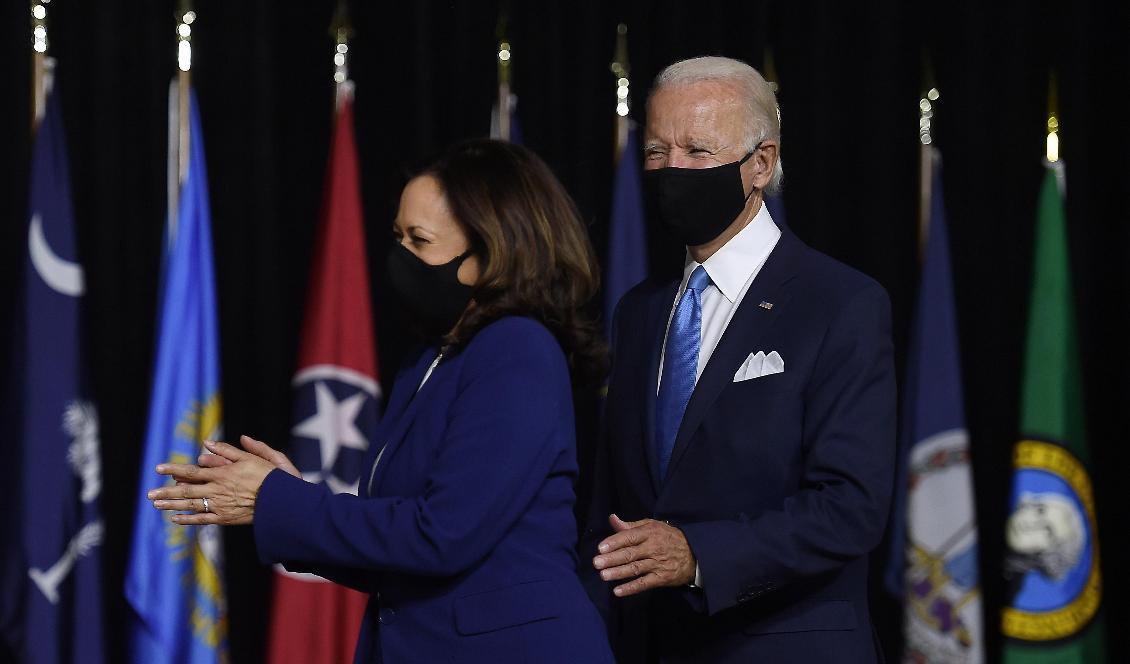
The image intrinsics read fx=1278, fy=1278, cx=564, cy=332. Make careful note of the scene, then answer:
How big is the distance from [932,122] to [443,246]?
8.91ft

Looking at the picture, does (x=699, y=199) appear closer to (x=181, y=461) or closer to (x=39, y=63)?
(x=181, y=461)

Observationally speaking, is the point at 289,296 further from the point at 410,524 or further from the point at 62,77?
the point at 410,524

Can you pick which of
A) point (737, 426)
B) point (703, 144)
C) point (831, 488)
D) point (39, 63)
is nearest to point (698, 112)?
point (703, 144)

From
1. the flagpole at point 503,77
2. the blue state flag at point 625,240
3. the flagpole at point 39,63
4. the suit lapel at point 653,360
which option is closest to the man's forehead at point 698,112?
the suit lapel at point 653,360

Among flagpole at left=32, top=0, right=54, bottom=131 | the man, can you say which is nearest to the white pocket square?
the man

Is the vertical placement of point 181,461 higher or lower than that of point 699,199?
lower

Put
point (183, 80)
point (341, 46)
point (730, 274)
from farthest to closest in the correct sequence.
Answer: point (341, 46), point (183, 80), point (730, 274)

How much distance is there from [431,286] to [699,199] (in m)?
0.45

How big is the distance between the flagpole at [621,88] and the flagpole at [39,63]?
169 centimetres

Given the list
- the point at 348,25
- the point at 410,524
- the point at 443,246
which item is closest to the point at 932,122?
the point at 348,25

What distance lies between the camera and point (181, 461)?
365 cm

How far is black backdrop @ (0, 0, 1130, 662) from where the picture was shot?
383cm

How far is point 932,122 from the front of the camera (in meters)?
4.04

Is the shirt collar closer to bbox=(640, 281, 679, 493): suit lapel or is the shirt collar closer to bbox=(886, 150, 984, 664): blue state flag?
bbox=(640, 281, 679, 493): suit lapel
